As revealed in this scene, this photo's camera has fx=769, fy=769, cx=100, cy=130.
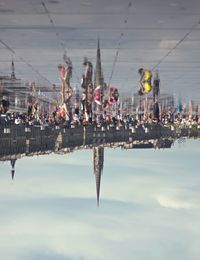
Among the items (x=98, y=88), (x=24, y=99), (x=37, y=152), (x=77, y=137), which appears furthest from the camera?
(x=24, y=99)

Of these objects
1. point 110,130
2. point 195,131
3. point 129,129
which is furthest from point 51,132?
point 195,131

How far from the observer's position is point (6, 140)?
4166 cm

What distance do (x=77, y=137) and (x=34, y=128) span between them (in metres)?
11.0

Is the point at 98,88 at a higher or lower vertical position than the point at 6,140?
higher

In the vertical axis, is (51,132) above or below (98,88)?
below

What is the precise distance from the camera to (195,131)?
353 ft

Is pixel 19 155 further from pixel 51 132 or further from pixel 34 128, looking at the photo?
pixel 51 132

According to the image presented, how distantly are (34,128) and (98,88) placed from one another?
23.0m

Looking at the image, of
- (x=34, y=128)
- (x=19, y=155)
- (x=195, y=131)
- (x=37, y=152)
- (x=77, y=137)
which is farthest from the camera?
(x=195, y=131)

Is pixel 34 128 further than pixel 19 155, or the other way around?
pixel 34 128

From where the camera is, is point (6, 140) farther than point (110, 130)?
No

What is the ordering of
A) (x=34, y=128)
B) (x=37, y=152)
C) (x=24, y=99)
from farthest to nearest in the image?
1. (x=24, y=99)
2. (x=34, y=128)
3. (x=37, y=152)

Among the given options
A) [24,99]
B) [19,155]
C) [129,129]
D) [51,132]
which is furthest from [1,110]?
[24,99]

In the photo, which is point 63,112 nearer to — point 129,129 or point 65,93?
point 65,93
